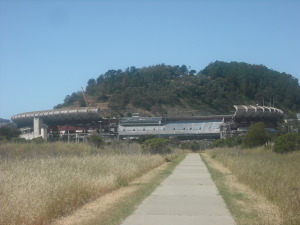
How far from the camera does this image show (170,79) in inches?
6890

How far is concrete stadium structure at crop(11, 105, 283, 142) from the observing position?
10681 centimetres

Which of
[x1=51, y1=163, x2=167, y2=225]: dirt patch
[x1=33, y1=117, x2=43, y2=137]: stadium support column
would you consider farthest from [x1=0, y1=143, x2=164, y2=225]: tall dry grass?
[x1=33, y1=117, x2=43, y2=137]: stadium support column

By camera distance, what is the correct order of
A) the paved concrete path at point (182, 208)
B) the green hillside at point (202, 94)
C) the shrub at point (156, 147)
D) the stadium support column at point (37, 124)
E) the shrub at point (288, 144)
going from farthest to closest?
the green hillside at point (202, 94) → the stadium support column at point (37, 124) → the shrub at point (156, 147) → the shrub at point (288, 144) → the paved concrete path at point (182, 208)

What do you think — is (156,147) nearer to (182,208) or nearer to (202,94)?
(182,208)

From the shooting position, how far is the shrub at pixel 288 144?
1238 inches

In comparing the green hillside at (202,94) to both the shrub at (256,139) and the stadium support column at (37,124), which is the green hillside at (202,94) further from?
the shrub at (256,139)

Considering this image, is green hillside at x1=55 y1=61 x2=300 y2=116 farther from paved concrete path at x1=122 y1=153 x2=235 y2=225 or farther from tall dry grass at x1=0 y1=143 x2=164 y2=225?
paved concrete path at x1=122 y1=153 x2=235 y2=225

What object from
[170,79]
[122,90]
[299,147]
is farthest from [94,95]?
[299,147]

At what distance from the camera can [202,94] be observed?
14150 cm

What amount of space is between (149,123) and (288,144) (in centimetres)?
8364

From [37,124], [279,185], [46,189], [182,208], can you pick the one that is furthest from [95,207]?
[37,124]

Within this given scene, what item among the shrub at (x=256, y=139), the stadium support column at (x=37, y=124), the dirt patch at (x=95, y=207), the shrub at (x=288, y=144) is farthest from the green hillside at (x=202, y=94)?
the dirt patch at (x=95, y=207)

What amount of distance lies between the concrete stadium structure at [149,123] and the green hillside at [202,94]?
57.9 ft

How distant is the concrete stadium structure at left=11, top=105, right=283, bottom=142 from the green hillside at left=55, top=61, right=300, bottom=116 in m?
17.6
